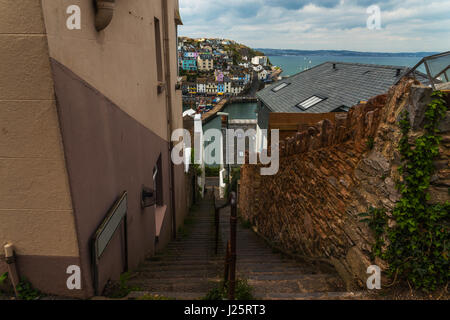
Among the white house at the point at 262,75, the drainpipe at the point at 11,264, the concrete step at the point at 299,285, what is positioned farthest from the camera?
the white house at the point at 262,75

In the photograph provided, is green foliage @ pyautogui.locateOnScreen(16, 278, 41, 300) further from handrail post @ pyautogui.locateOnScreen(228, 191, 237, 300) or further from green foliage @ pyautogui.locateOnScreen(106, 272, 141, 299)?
handrail post @ pyautogui.locateOnScreen(228, 191, 237, 300)

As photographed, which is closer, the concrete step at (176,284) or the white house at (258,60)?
the concrete step at (176,284)

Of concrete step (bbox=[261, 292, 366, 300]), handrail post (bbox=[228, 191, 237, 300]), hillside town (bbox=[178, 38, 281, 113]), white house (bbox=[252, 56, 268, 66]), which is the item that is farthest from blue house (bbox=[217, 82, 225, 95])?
handrail post (bbox=[228, 191, 237, 300])

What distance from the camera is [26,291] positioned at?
2213mm

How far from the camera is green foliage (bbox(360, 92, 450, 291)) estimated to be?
94.2 inches

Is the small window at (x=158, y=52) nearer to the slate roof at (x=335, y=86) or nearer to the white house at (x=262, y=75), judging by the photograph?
the slate roof at (x=335, y=86)

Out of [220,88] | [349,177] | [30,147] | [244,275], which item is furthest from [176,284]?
[220,88]

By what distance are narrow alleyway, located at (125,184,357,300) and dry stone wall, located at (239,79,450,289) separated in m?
0.28

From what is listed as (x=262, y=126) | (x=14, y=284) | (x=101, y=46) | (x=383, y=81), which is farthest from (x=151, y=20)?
(x=262, y=126)

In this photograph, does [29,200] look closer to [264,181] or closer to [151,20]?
[151,20]

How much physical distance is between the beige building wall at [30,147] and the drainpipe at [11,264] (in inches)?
1.5

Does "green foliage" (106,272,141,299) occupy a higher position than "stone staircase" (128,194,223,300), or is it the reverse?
"green foliage" (106,272,141,299)

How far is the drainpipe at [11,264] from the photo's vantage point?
83.7 inches

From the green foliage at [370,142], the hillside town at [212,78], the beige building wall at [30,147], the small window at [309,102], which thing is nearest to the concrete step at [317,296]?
the green foliage at [370,142]
